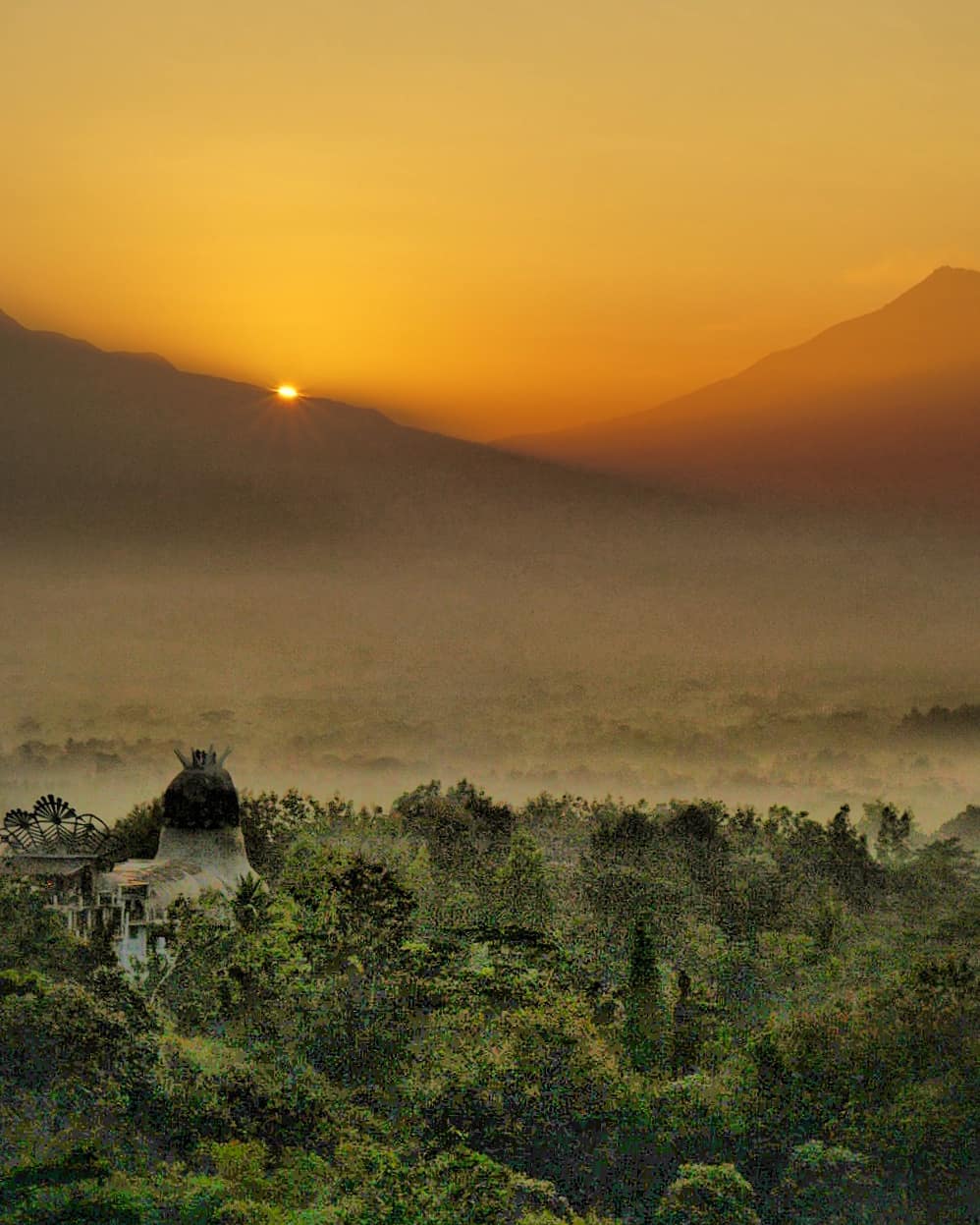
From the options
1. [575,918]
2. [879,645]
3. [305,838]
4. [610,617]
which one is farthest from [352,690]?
[575,918]

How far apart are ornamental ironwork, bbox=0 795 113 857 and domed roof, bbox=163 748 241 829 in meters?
3.47

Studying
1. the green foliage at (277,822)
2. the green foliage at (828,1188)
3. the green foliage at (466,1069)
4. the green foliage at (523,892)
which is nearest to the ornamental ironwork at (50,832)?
the green foliage at (277,822)

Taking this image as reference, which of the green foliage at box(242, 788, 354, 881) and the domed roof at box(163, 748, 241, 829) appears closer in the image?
the domed roof at box(163, 748, 241, 829)

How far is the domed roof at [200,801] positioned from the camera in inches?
2864

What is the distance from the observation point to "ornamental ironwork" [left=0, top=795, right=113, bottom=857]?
74812 millimetres

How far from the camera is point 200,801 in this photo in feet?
239

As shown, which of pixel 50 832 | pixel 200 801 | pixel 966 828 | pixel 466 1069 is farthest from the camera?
pixel 966 828

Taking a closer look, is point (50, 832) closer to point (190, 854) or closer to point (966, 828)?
point (190, 854)

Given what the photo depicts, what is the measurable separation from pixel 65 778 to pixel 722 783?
47.5 metres

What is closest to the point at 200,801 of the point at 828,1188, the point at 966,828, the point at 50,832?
the point at 50,832

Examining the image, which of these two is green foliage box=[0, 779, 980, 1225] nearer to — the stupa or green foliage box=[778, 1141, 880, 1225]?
green foliage box=[778, 1141, 880, 1225]

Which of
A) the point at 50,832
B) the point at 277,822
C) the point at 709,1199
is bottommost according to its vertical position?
the point at 709,1199

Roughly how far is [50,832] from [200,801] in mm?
6943

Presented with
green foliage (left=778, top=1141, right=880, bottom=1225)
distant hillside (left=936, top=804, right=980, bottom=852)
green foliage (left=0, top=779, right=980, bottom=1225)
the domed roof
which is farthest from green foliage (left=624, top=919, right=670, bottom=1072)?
distant hillside (left=936, top=804, right=980, bottom=852)
